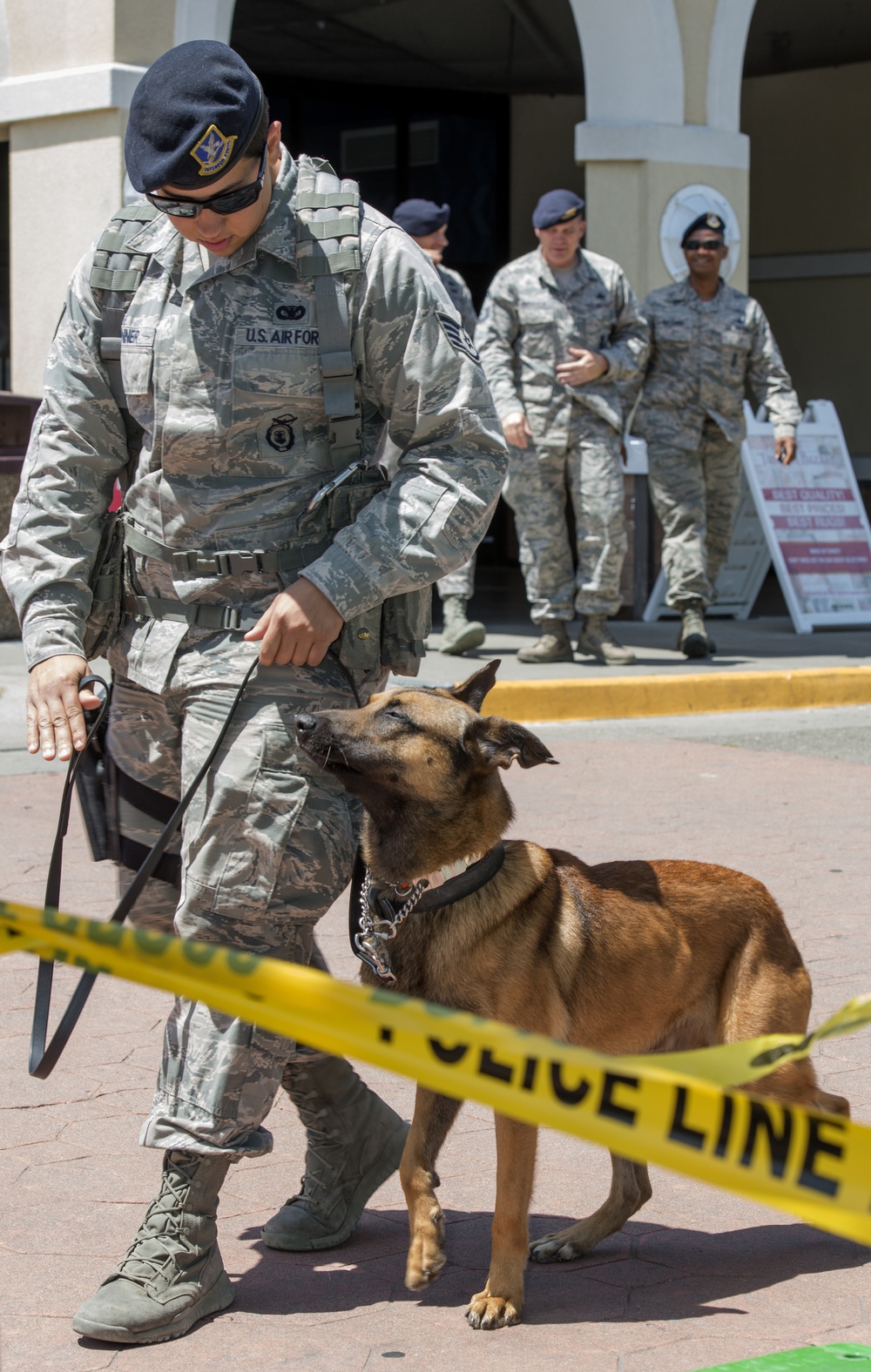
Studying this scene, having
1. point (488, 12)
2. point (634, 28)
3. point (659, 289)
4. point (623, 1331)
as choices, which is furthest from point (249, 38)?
point (623, 1331)

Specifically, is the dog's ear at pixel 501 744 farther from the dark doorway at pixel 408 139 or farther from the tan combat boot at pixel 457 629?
the dark doorway at pixel 408 139

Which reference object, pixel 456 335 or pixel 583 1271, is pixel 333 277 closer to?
pixel 456 335

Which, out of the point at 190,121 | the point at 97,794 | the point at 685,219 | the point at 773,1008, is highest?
the point at 685,219

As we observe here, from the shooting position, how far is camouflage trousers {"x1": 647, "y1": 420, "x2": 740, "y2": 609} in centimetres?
980

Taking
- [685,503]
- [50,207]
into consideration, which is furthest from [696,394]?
[50,207]

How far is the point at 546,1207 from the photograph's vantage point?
10.7 feet

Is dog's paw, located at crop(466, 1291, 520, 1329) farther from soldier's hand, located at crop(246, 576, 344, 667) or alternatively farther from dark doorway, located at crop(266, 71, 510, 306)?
dark doorway, located at crop(266, 71, 510, 306)

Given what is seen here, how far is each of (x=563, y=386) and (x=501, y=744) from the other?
6.43 m

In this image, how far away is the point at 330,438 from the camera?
291 centimetres

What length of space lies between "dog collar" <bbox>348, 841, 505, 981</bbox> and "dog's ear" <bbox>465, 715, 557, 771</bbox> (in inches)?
7.0

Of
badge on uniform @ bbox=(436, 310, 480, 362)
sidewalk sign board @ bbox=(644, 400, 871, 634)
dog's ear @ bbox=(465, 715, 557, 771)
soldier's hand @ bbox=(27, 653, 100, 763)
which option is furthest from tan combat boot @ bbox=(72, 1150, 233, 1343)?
sidewalk sign board @ bbox=(644, 400, 871, 634)

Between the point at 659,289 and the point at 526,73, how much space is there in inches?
311

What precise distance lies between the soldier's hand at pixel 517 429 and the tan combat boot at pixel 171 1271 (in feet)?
21.4

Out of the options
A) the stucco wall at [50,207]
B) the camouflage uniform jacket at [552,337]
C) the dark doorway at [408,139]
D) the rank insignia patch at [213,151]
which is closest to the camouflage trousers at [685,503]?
the camouflage uniform jacket at [552,337]
